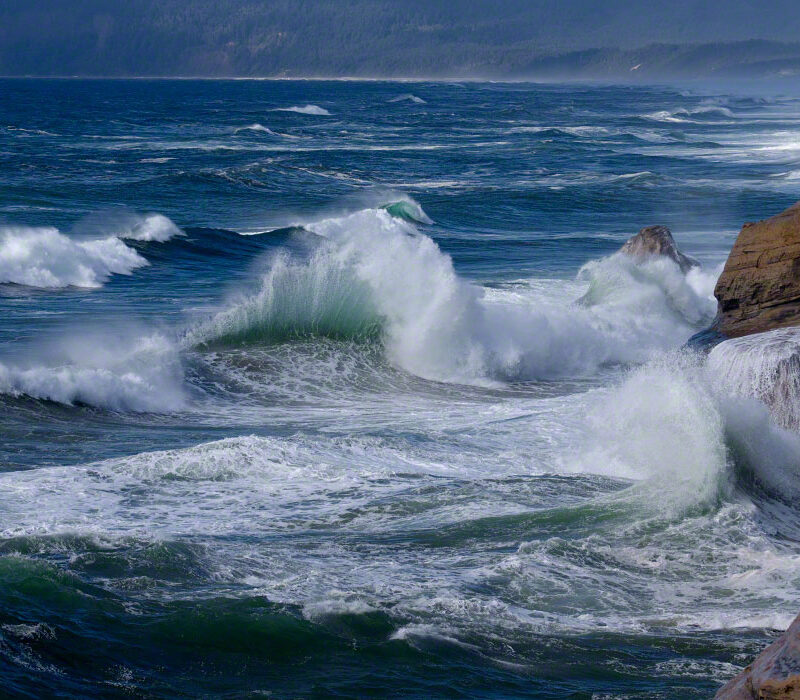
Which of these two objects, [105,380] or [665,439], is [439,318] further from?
[665,439]

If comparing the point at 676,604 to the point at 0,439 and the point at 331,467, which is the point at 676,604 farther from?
the point at 0,439

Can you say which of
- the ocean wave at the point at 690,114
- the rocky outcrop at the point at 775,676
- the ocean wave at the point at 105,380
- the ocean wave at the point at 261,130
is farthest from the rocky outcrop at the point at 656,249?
the ocean wave at the point at 690,114

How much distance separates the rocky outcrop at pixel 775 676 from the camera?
13.3 ft

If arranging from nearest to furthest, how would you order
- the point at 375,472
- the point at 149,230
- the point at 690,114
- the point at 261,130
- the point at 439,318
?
the point at 375,472 < the point at 439,318 < the point at 149,230 < the point at 261,130 < the point at 690,114

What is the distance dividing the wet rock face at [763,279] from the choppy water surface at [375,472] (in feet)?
2.38

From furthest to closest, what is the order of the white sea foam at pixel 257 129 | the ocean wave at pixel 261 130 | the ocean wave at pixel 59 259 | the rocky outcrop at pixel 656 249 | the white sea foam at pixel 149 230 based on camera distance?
the white sea foam at pixel 257 129 → the ocean wave at pixel 261 130 → the white sea foam at pixel 149 230 → the ocean wave at pixel 59 259 → the rocky outcrop at pixel 656 249

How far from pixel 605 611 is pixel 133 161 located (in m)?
35.9

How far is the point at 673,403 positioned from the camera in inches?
363

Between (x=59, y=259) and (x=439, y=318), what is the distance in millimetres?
8439

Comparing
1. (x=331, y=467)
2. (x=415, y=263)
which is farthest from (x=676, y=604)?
(x=415, y=263)

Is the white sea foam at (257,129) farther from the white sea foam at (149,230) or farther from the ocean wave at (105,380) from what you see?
the ocean wave at (105,380)

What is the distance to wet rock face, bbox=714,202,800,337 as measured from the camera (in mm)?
10344

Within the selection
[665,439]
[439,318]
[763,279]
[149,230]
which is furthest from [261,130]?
[665,439]

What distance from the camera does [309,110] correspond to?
7788cm
